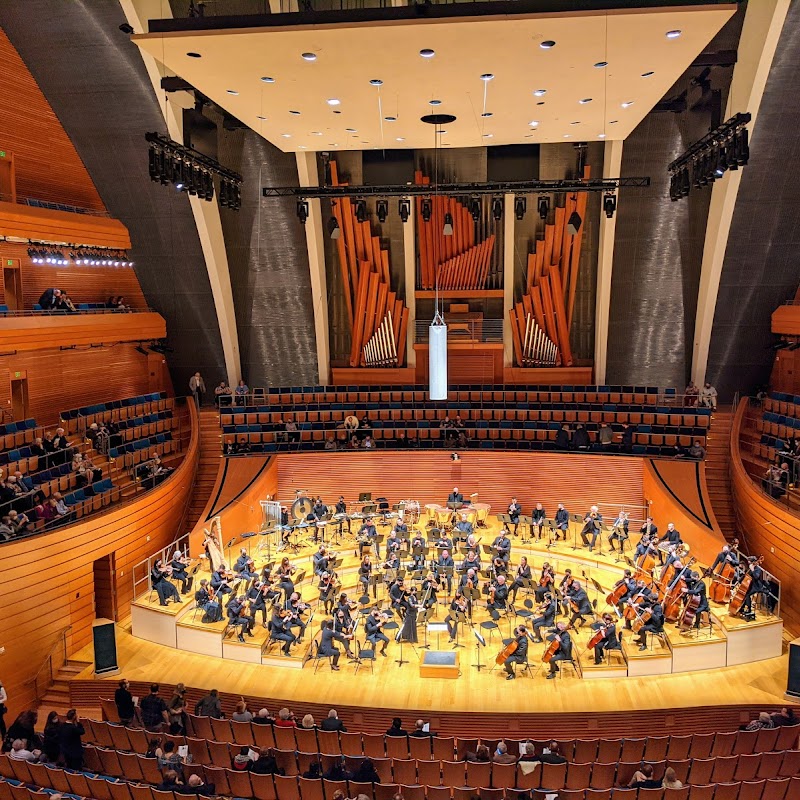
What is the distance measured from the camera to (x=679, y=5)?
6.34 m

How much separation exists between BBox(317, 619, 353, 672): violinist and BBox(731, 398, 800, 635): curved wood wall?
551cm

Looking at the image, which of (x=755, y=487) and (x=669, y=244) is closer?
(x=755, y=487)

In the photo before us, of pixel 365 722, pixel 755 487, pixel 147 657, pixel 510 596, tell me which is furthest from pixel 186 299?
pixel 755 487

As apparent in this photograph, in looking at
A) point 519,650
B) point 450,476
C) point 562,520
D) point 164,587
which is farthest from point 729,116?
point 164,587

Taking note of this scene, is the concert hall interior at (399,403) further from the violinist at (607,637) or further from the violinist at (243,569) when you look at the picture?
the violinist at (243,569)

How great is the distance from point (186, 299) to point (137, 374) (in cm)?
179

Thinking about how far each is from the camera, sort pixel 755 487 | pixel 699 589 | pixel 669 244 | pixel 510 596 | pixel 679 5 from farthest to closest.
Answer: pixel 669 244 → pixel 755 487 → pixel 510 596 → pixel 699 589 → pixel 679 5

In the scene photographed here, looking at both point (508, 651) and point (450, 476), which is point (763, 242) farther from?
point (508, 651)

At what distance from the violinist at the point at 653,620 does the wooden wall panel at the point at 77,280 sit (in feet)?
34.4

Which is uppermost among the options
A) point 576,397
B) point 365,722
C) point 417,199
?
point 417,199

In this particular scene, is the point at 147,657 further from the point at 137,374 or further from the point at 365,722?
the point at 137,374

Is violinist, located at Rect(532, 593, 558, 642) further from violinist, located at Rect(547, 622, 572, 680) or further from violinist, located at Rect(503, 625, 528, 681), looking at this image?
violinist, located at Rect(503, 625, 528, 681)

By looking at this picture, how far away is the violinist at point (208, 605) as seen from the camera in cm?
946

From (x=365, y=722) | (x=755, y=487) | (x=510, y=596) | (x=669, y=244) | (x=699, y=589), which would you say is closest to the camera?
→ (x=365, y=722)
